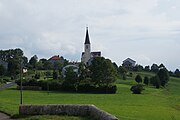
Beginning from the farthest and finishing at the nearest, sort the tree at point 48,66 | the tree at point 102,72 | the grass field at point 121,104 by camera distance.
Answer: the tree at point 48,66 < the tree at point 102,72 < the grass field at point 121,104

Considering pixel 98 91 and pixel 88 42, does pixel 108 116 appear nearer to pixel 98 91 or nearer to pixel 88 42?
pixel 98 91

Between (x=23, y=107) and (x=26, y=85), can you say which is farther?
(x=26, y=85)

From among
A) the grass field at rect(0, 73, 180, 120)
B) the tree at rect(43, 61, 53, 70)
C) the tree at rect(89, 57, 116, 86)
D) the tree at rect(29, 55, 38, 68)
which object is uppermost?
the tree at rect(29, 55, 38, 68)

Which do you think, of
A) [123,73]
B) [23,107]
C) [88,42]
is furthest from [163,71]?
[23,107]

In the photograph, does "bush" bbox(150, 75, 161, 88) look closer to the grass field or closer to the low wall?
the grass field

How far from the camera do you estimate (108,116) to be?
16.7 meters

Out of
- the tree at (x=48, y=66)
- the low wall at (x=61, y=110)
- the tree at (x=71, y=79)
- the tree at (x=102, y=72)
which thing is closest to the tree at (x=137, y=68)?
the tree at (x=48, y=66)

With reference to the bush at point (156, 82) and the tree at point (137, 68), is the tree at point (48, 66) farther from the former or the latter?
the bush at point (156, 82)

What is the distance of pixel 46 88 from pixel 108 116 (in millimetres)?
65717

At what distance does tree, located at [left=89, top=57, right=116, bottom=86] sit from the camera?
272 feet

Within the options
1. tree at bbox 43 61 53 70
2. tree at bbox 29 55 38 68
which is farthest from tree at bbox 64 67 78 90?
tree at bbox 29 55 38 68

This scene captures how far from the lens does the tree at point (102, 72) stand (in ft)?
272

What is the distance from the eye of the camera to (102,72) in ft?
276

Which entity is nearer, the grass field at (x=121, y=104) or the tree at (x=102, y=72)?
the grass field at (x=121, y=104)
